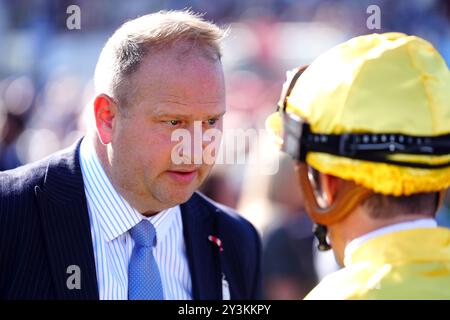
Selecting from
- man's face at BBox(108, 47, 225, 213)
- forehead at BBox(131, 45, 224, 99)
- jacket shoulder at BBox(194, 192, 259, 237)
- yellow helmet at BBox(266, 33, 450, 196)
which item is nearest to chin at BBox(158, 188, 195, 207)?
man's face at BBox(108, 47, 225, 213)

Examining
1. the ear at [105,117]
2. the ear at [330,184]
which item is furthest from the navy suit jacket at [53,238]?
the ear at [330,184]

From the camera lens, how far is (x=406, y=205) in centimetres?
248

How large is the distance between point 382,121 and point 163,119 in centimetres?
122

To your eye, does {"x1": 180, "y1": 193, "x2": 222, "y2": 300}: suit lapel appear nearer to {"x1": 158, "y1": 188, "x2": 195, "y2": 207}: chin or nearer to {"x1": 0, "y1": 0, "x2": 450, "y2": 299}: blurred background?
{"x1": 158, "y1": 188, "x2": 195, "y2": 207}: chin

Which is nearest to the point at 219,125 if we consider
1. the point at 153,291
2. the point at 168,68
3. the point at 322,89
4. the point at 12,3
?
the point at 168,68

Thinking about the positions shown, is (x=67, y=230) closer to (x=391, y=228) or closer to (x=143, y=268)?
(x=143, y=268)

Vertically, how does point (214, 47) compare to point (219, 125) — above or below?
above

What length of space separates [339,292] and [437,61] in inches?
26.8

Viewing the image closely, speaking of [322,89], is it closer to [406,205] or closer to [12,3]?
[406,205]

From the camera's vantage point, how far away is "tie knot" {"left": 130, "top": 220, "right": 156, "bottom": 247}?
11.7ft

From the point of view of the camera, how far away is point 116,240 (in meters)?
3.54

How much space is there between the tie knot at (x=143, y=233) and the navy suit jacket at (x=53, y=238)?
0.64 ft

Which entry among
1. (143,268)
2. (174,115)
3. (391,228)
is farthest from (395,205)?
(143,268)

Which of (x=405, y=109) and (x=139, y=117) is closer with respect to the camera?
(x=405, y=109)
